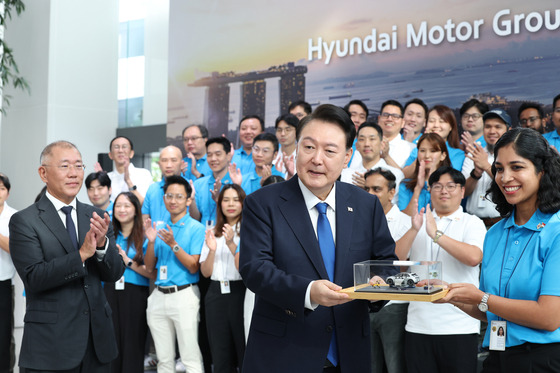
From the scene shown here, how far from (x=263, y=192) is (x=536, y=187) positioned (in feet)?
3.24

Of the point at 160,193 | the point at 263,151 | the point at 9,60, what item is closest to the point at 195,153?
the point at 160,193

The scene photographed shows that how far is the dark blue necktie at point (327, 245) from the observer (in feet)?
7.31

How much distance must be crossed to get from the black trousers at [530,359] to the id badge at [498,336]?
24 millimetres

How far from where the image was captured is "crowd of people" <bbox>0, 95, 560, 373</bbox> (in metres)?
2.21

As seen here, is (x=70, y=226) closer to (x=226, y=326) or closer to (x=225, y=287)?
(x=225, y=287)

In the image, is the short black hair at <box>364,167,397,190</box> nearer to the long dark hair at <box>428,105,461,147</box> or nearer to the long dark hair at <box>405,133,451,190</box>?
the long dark hair at <box>405,133,451,190</box>

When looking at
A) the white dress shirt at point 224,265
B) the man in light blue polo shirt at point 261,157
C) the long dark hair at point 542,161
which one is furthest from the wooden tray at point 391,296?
the man in light blue polo shirt at point 261,157

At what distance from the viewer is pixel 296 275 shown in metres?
2.15

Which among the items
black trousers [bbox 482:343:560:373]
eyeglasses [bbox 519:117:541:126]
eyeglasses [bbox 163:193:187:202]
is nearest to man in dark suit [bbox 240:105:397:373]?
black trousers [bbox 482:343:560:373]

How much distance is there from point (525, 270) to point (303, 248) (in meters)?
0.79

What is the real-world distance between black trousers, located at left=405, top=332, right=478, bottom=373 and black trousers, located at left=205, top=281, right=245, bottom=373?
164cm

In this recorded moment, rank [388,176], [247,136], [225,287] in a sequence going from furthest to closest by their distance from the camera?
[247,136] < [225,287] < [388,176]

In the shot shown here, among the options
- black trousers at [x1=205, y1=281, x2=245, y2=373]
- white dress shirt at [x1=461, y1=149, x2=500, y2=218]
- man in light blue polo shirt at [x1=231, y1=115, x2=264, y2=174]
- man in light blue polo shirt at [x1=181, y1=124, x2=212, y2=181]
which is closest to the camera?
white dress shirt at [x1=461, y1=149, x2=500, y2=218]

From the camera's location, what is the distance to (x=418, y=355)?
4.06 meters
